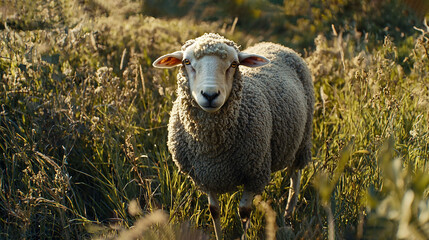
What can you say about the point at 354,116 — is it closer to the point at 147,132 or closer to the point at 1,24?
the point at 147,132

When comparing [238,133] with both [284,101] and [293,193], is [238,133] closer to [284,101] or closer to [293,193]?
[284,101]

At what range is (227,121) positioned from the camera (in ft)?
8.18

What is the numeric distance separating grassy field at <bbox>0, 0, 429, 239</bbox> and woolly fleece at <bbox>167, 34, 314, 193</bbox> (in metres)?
0.25

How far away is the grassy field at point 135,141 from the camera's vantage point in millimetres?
2268

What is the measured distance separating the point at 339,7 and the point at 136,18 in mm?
4241

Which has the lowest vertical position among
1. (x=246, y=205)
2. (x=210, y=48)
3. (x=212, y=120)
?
(x=246, y=205)

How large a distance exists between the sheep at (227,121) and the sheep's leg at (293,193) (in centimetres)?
38

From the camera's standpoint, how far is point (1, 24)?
176 inches

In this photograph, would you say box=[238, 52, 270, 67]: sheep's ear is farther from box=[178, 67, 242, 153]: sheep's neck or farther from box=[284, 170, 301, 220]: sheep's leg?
box=[284, 170, 301, 220]: sheep's leg

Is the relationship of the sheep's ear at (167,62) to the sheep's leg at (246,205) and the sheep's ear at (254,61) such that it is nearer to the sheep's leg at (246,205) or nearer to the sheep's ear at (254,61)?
the sheep's ear at (254,61)

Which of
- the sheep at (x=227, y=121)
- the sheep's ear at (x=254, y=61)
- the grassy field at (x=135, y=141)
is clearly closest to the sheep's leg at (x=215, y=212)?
the sheep at (x=227, y=121)

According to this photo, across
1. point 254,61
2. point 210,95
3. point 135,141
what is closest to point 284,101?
point 254,61

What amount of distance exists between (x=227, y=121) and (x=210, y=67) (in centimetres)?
39

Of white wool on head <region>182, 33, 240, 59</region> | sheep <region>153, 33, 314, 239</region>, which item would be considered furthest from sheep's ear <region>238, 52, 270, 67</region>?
white wool on head <region>182, 33, 240, 59</region>
